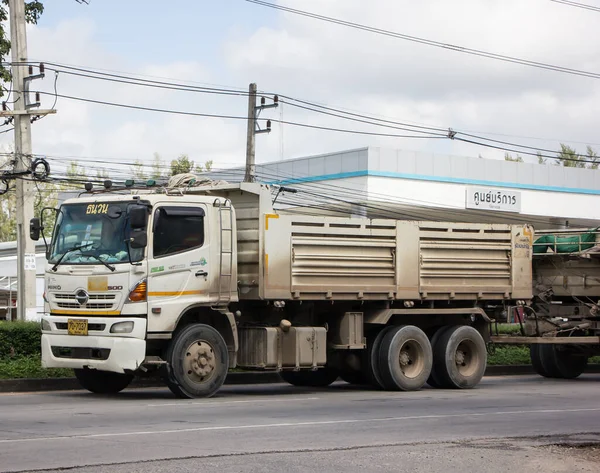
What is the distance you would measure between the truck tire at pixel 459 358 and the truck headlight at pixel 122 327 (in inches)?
236

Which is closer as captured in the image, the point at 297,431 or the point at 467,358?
the point at 297,431

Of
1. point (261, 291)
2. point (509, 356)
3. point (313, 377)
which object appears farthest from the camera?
point (509, 356)

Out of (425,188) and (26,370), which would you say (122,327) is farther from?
(425,188)

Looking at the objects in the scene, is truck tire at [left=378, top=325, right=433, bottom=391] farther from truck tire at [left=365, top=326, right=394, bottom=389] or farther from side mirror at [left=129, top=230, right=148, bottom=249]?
side mirror at [left=129, top=230, right=148, bottom=249]

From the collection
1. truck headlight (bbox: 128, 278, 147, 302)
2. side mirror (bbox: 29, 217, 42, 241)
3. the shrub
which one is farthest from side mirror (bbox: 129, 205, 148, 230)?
the shrub

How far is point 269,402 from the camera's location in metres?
15.5

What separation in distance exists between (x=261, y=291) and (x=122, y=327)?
2.37 m

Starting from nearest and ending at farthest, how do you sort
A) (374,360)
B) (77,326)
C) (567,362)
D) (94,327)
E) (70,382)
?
(94,327) → (77,326) → (374,360) → (70,382) → (567,362)

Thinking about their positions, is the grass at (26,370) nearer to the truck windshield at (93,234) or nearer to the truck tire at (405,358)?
the truck windshield at (93,234)

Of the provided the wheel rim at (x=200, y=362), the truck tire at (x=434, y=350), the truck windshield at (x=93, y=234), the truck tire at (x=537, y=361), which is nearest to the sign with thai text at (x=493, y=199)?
the truck tire at (x=537, y=361)

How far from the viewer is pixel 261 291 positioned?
16.8 metres

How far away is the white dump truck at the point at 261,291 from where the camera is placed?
1575cm

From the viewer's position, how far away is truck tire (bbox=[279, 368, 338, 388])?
19.7 meters

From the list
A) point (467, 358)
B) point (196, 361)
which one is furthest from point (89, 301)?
point (467, 358)
